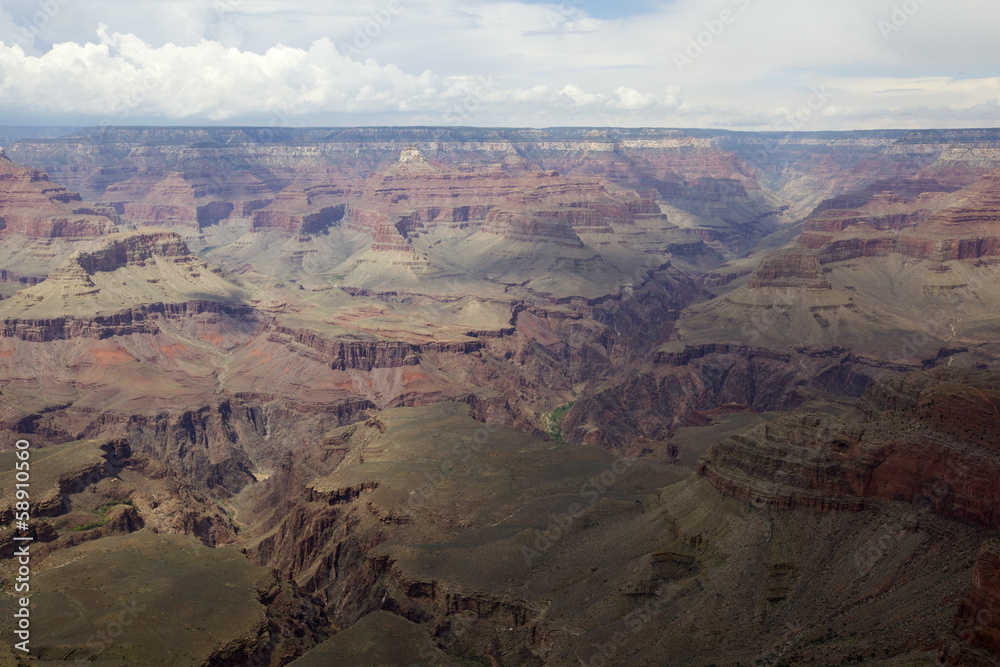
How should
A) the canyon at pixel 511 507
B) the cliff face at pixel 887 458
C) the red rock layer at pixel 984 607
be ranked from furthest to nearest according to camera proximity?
the cliff face at pixel 887 458, the canyon at pixel 511 507, the red rock layer at pixel 984 607

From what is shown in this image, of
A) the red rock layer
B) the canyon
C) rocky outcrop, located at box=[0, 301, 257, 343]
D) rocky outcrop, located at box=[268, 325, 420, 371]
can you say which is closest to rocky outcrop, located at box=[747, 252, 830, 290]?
the canyon

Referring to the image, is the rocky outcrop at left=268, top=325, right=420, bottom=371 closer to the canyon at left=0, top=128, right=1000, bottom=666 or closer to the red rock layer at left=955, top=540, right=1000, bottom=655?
the canyon at left=0, top=128, right=1000, bottom=666

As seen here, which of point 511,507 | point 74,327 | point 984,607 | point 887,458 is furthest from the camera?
point 74,327

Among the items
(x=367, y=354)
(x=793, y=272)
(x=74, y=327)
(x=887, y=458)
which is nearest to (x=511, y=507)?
(x=887, y=458)

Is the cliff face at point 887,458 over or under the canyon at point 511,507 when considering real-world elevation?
over

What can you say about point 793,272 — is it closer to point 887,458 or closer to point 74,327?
point 887,458

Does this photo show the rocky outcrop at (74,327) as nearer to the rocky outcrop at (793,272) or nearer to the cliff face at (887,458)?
the cliff face at (887,458)

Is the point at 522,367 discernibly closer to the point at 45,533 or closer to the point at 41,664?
the point at 45,533

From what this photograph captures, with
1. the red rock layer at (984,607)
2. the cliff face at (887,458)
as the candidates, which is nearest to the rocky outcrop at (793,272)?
the cliff face at (887,458)

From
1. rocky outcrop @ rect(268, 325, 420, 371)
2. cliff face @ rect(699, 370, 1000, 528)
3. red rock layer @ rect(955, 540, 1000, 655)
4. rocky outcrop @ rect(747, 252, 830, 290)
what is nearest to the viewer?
red rock layer @ rect(955, 540, 1000, 655)

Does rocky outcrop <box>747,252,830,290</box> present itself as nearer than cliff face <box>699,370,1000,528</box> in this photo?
No

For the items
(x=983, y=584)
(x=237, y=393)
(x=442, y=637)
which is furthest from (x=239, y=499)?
(x=983, y=584)
